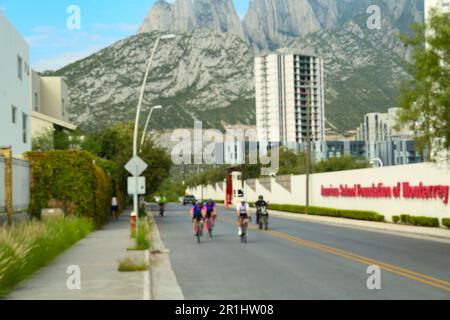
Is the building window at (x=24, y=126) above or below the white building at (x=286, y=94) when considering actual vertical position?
below

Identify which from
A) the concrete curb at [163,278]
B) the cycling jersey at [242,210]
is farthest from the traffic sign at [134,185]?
the cycling jersey at [242,210]

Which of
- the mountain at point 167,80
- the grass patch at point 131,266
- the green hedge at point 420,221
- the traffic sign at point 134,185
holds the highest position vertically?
the mountain at point 167,80

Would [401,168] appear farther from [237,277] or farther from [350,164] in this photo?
[350,164]

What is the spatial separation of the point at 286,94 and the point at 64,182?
555 ft

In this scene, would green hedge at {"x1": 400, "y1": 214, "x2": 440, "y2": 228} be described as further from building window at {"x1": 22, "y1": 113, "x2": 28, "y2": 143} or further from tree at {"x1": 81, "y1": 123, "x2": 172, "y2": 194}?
tree at {"x1": 81, "y1": 123, "x2": 172, "y2": 194}

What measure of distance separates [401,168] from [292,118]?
522 feet

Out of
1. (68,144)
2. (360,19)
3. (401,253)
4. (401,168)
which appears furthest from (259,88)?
(401,253)

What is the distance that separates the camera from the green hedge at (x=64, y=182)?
31.6 m

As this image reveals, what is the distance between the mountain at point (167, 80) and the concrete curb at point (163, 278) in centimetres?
10693

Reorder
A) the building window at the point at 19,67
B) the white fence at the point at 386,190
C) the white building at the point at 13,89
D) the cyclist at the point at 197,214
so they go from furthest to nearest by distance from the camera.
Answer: the building window at the point at 19,67
the white fence at the point at 386,190
the white building at the point at 13,89
the cyclist at the point at 197,214

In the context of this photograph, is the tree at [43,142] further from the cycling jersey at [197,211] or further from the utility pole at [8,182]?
the cycling jersey at [197,211]

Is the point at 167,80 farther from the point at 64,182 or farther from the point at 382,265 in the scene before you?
the point at 382,265

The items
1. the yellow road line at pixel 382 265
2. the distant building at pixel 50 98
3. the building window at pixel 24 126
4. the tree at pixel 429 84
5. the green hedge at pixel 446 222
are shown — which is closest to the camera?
the yellow road line at pixel 382 265

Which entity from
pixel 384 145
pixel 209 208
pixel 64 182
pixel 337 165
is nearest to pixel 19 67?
pixel 64 182
